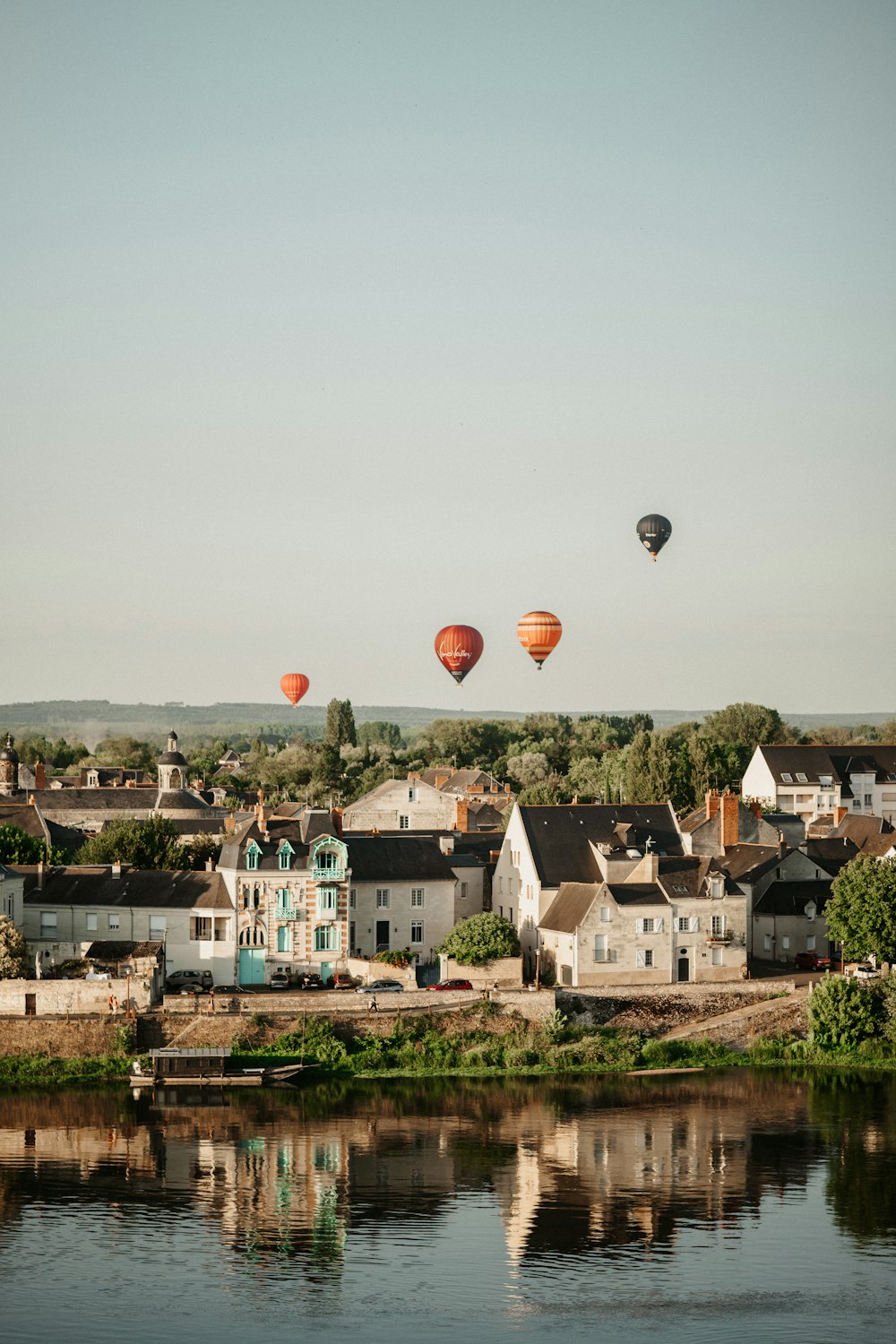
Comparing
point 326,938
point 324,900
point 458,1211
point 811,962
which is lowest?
point 458,1211

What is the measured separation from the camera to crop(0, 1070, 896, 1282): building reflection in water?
38.5 m

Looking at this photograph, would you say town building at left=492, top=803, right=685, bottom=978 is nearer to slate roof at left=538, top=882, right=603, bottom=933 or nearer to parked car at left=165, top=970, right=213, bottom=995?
slate roof at left=538, top=882, right=603, bottom=933

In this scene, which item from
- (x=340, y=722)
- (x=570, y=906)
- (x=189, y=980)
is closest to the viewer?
(x=189, y=980)

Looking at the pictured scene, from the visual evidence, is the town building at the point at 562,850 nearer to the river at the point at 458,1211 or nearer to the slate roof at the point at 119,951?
the river at the point at 458,1211

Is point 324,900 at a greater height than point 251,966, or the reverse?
point 324,900

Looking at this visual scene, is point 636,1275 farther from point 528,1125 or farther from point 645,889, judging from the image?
point 645,889

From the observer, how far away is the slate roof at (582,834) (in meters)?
60.2

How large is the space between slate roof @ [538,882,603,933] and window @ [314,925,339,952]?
6.73m

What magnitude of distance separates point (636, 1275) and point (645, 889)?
22.7 meters

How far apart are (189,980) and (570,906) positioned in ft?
40.1

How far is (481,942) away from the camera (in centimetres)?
5678

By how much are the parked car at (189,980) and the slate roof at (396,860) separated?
6.45 meters

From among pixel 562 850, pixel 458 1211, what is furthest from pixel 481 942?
pixel 458 1211

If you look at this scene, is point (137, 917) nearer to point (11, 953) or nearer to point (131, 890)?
point (131, 890)
